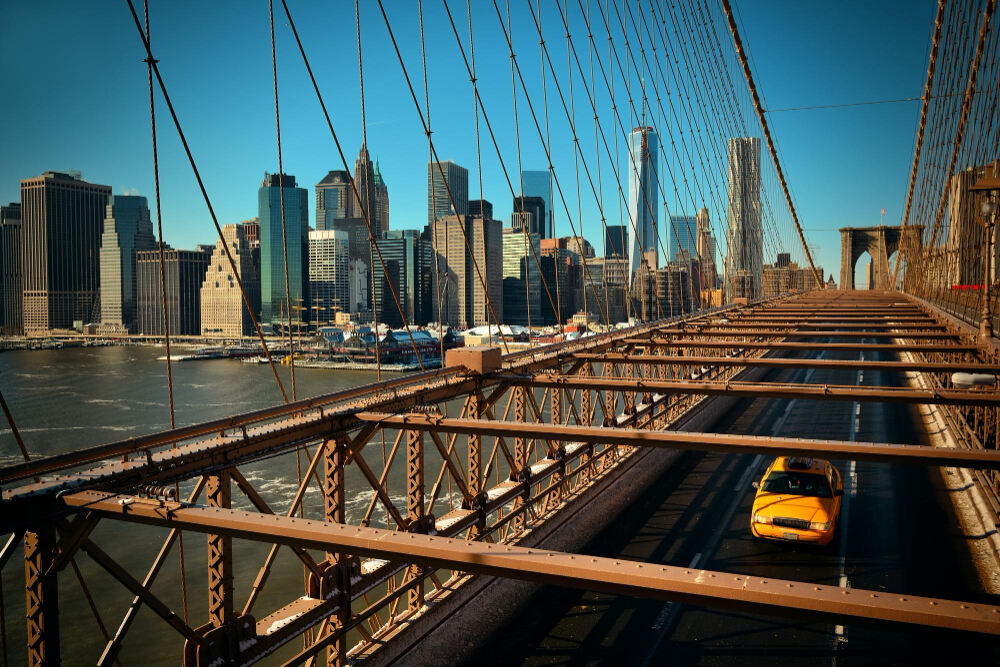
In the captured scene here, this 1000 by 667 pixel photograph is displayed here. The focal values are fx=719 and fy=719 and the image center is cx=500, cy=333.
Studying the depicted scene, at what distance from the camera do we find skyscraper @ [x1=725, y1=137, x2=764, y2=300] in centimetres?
5547

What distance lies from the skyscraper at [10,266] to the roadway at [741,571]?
41.6m

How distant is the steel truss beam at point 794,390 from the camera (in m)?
8.18

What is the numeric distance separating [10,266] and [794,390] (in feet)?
164

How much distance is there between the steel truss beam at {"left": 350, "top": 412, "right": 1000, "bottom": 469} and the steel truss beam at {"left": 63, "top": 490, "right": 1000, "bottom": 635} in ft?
Answer: 8.44

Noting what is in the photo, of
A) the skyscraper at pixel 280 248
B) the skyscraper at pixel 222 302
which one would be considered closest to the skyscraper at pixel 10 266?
the skyscraper at pixel 222 302

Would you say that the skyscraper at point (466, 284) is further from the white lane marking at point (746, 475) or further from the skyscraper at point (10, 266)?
the white lane marking at point (746, 475)

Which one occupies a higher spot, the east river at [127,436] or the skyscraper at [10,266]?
the skyscraper at [10,266]

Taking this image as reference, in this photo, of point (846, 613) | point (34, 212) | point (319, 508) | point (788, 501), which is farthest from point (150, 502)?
point (34, 212)

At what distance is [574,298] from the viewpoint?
564ft

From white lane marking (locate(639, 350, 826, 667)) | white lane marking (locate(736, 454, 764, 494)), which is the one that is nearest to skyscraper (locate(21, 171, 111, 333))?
white lane marking (locate(736, 454, 764, 494))

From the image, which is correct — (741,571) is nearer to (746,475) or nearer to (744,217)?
(746,475)

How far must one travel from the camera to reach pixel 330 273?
17825cm

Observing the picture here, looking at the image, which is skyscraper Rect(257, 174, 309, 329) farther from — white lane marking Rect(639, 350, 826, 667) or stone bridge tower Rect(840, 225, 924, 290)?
white lane marking Rect(639, 350, 826, 667)

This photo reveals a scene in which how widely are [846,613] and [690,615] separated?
23.7 ft
